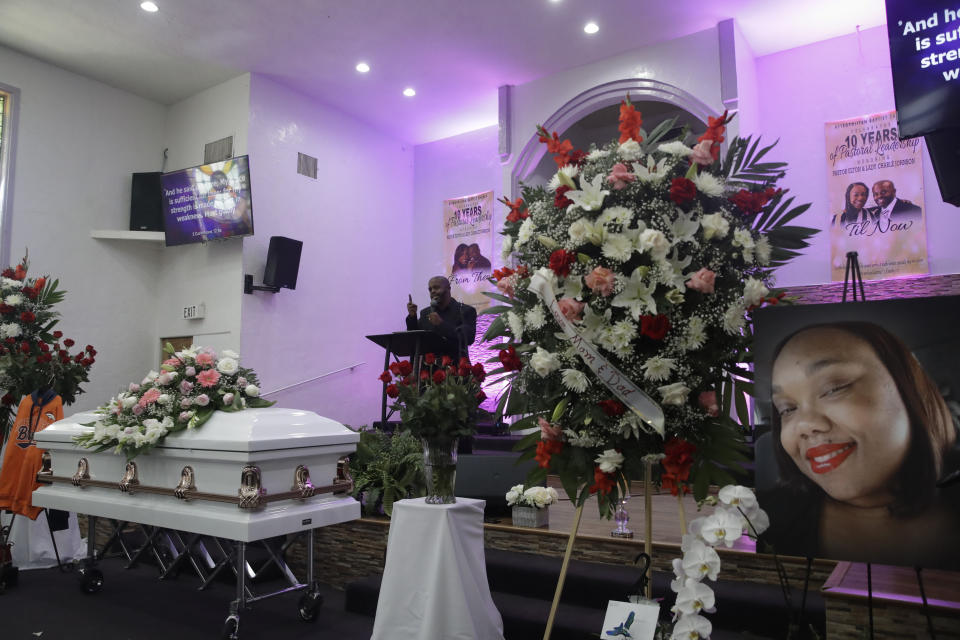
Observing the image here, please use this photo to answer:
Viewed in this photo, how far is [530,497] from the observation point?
11.8 feet

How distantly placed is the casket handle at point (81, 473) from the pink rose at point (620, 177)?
3295mm

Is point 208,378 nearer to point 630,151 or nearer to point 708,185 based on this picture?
point 630,151

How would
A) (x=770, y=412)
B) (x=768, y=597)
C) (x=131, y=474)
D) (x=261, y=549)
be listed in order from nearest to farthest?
(x=770, y=412), (x=768, y=597), (x=131, y=474), (x=261, y=549)

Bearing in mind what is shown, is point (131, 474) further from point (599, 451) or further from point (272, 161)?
point (272, 161)

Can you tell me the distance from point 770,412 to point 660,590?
1.48 m

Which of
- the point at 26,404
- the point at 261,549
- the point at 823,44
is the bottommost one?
the point at 261,549

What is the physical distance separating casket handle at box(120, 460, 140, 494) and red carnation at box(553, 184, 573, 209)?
260 cm

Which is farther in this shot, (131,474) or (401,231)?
(401,231)

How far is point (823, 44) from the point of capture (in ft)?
22.9

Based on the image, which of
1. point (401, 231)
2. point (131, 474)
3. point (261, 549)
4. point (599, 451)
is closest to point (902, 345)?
point (599, 451)

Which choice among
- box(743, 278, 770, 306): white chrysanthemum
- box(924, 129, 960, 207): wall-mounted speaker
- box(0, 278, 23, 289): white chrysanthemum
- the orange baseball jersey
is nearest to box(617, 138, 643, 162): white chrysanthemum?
box(743, 278, 770, 306): white chrysanthemum

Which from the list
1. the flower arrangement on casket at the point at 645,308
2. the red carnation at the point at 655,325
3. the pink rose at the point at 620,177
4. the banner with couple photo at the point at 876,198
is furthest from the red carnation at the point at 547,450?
the banner with couple photo at the point at 876,198

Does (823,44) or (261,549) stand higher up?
(823,44)

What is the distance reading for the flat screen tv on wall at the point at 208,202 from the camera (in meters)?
7.45
